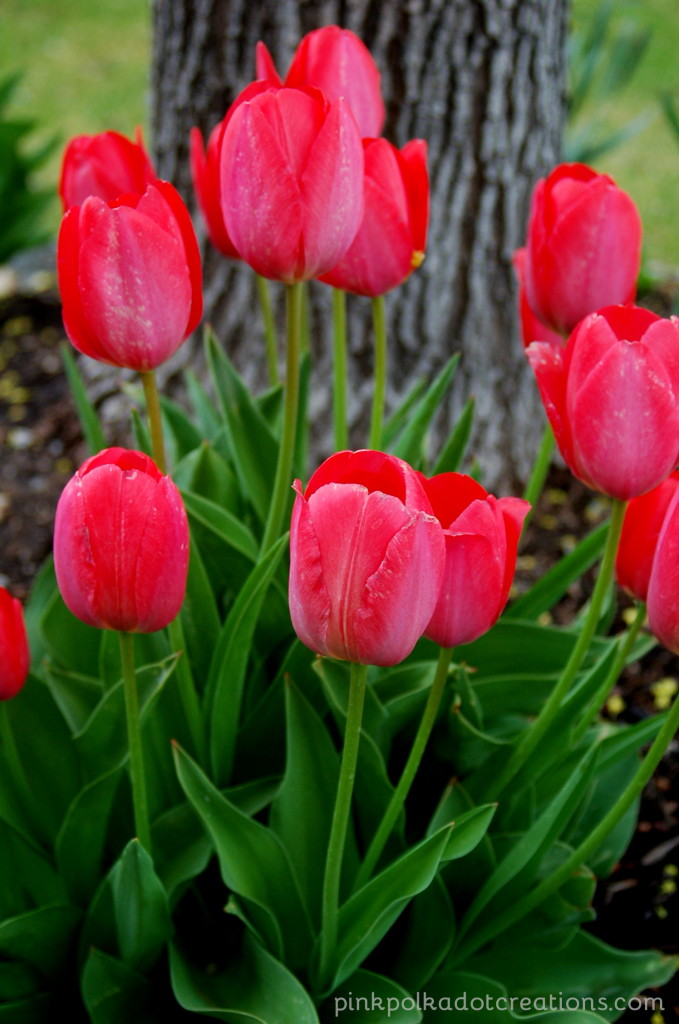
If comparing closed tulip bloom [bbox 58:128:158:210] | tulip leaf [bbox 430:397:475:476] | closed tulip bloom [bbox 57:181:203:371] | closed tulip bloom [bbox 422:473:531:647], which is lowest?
tulip leaf [bbox 430:397:475:476]

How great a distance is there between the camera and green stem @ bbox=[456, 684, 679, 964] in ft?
3.19

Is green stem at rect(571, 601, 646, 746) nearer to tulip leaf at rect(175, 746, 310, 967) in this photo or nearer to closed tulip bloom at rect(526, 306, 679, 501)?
closed tulip bloom at rect(526, 306, 679, 501)

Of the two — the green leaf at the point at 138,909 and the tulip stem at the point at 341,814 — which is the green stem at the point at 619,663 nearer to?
the tulip stem at the point at 341,814

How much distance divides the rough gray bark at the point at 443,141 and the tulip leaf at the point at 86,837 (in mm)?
1263

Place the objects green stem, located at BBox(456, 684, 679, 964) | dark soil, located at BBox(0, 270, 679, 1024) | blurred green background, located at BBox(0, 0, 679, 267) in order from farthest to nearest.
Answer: blurred green background, located at BBox(0, 0, 679, 267), dark soil, located at BBox(0, 270, 679, 1024), green stem, located at BBox(456, 684, 679, 964)

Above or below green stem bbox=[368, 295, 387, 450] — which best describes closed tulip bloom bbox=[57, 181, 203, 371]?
above

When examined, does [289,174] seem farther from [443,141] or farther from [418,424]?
[443,141]

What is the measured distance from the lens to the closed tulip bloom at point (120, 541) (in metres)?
0.87

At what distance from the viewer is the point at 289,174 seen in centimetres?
93

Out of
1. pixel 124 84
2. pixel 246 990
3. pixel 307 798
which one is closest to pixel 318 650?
pixel 307 798

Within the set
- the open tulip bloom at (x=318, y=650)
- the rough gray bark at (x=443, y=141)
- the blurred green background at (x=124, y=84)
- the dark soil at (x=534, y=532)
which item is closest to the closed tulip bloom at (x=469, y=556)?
the open tulip bloom at (x=318, y=650)

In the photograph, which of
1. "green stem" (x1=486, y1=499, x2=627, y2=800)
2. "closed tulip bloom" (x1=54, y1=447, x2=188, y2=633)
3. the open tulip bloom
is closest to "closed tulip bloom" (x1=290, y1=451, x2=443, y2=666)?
the open tulip bloom

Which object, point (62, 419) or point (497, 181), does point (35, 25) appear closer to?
point (62, 419)

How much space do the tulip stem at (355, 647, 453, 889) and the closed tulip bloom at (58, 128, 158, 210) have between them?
2.04ft
